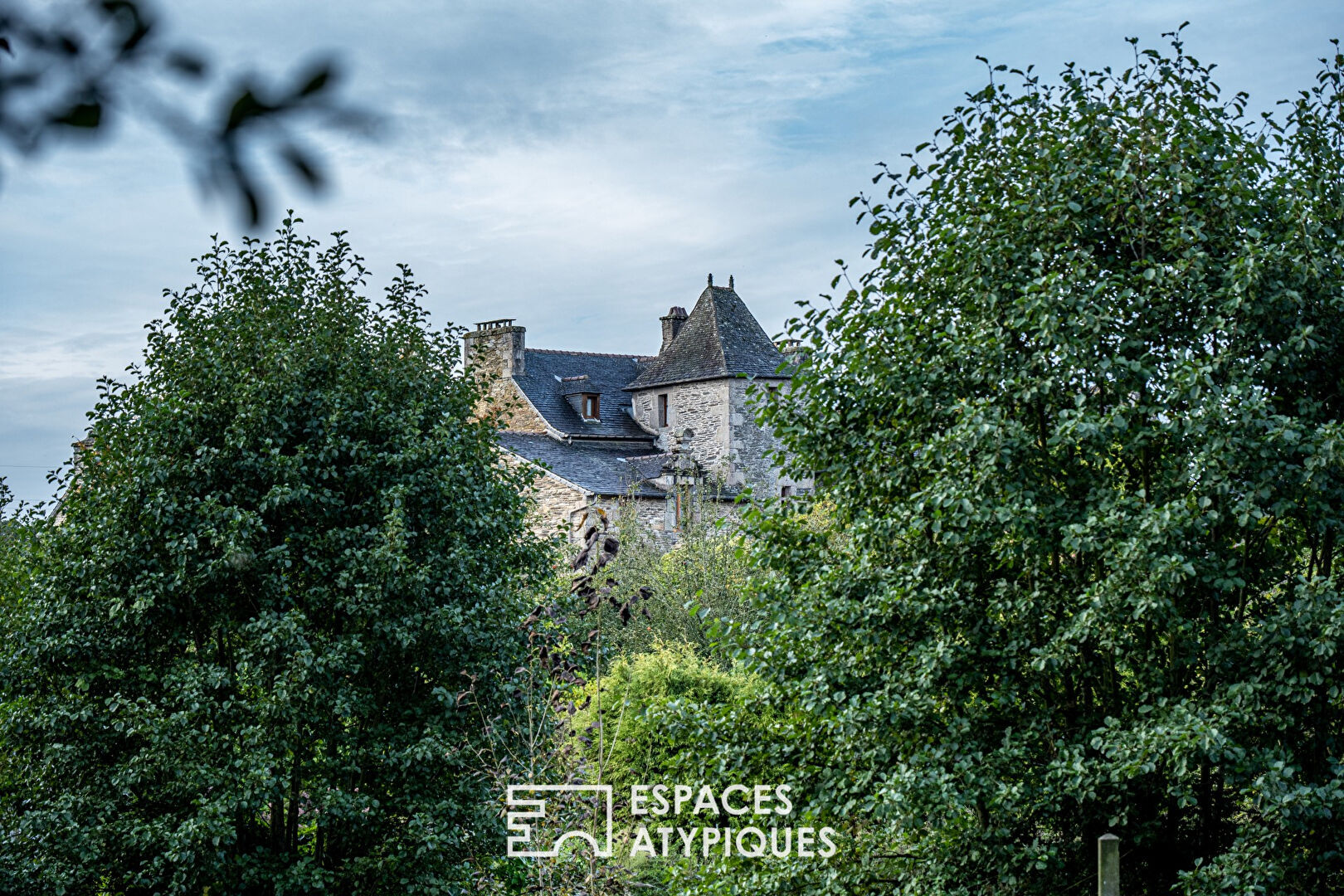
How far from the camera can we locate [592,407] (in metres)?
43.6

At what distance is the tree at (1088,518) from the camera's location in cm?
659

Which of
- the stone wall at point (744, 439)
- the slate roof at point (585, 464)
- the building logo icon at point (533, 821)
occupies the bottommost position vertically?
the building logo icon at point (533, 821)

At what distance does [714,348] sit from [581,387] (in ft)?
16.8

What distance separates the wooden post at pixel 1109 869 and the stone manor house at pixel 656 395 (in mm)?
28439

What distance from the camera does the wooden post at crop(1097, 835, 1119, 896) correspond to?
20.7 feet

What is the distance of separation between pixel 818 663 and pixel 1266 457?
9.17 ft

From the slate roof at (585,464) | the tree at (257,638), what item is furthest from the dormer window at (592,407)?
the tree at (257,638)

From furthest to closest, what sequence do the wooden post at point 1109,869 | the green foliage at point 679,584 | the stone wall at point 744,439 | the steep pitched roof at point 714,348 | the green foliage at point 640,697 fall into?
the steep pitched roof at point 714,348 < the stone wall at point 744,439 < the green foliage at point 679,584 < the green foliage at point 640,697 < the wooden post at point 1109,869

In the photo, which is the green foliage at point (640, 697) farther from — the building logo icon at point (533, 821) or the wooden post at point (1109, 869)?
the wooden post at point (1109, 869)

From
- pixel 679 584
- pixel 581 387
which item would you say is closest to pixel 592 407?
pixel 581 387

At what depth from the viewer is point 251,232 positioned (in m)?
1.34

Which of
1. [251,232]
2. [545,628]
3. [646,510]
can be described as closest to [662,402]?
[646,510]

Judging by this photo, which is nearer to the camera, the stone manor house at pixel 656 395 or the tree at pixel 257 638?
the tree at pixel 257 638

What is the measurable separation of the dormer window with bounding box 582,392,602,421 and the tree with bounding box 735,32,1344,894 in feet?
115
